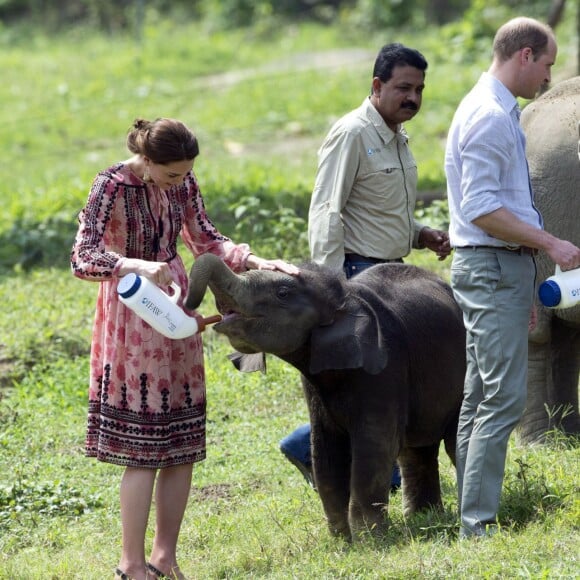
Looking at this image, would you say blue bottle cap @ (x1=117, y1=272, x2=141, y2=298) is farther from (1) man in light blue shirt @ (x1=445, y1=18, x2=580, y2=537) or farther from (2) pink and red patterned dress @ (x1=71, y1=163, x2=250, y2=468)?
(1) man in light blue shirt @ (x1=445, y1=18, x2=580, y2=537)

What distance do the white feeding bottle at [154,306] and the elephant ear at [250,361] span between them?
0.70m

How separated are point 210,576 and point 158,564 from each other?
258 mm

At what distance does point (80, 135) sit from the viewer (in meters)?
17.2

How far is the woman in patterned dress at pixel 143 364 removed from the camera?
15.4 ft

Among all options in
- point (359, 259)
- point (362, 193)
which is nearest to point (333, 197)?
point (362, 193)

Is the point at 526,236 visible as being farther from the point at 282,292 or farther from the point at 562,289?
the point at 282,292

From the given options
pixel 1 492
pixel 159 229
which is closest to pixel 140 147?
pixel 159 229

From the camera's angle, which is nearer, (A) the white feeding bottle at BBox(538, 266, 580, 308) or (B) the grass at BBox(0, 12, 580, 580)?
(A) the white feeding bottle at BBox(538, 266, 580, 308)

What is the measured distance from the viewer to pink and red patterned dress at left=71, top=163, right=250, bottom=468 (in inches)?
186

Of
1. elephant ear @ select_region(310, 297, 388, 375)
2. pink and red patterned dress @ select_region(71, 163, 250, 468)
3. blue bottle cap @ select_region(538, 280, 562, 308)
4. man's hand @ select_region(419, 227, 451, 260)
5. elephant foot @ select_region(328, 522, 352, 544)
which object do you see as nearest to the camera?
blue bottle cap @ select_region(538, 280, 562, 308)

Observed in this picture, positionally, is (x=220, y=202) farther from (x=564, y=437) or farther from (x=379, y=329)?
(x=379, y=329)

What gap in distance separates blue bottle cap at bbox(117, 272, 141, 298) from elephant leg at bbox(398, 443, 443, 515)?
69.3 inches

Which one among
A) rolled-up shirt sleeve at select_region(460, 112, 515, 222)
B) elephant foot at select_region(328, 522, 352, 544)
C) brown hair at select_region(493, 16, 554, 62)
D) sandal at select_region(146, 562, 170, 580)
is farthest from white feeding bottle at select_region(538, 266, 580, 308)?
sandal at select_region(146, 562, 170, 580)

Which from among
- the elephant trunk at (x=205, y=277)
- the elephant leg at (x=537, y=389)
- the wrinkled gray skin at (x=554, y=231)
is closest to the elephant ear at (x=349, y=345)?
the elephant trunk at (x=205, y=277)
